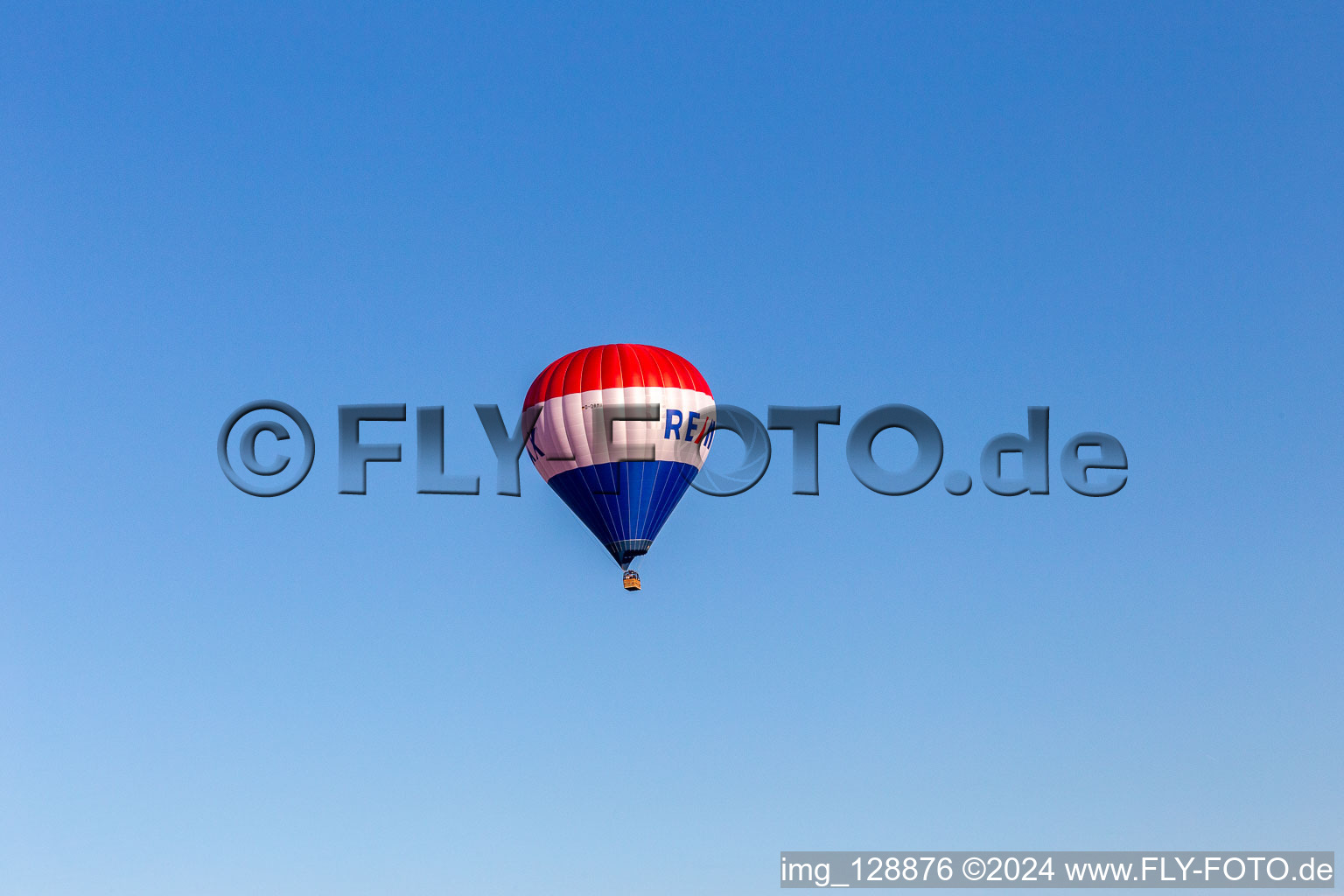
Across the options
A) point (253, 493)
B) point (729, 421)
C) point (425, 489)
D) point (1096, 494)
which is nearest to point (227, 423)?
point (253, 493)

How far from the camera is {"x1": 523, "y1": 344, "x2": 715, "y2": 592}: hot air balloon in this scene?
6412cm

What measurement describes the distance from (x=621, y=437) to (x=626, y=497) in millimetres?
2118

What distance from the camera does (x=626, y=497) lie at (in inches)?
2547

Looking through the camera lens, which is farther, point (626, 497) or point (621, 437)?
point (626, 497)

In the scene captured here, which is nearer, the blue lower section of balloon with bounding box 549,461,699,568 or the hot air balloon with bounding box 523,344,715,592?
the hot air balloon with bounding box 523,344,715,592

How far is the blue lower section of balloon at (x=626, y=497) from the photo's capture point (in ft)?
212

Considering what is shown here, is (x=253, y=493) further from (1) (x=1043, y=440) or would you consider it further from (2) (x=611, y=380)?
(1) (x=1043, y=440)

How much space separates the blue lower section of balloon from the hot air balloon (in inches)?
1.1

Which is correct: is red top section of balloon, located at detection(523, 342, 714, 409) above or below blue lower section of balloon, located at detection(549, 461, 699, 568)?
above

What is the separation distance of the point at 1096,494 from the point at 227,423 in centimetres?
2697

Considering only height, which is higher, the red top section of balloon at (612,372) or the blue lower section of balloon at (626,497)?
the red top section of balloon at (612,372)

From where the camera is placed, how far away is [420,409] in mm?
60188

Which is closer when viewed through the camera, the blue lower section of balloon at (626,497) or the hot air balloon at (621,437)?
the hot air balloon at (621,437)

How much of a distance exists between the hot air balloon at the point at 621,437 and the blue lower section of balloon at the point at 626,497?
1.1 inches
